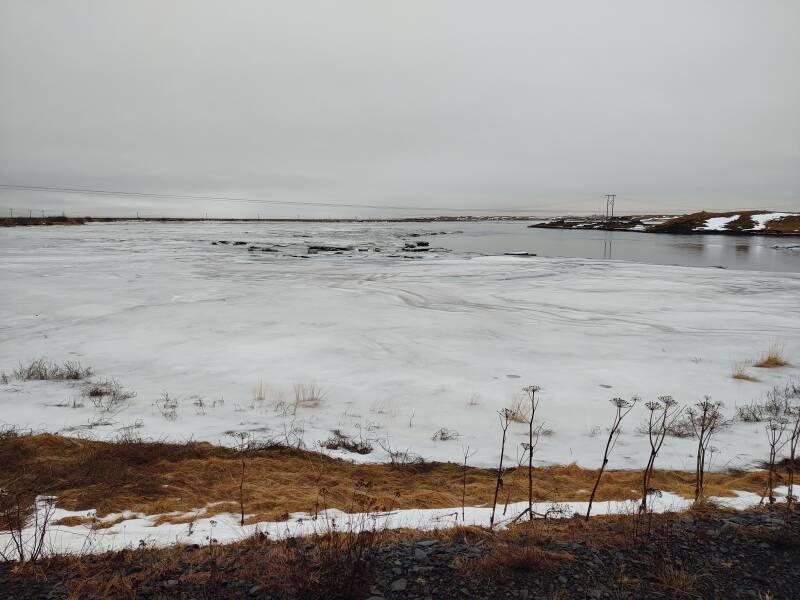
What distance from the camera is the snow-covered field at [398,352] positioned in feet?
21.0

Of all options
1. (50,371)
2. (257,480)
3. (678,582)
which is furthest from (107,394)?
(678,582)

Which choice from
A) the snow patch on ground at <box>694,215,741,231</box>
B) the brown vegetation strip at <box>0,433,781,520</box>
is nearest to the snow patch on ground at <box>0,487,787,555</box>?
the brown vegetation strip at <box>0,433,781,520</box>

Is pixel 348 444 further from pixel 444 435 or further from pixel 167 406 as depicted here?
pixel 167 406

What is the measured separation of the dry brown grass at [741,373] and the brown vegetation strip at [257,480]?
384 cm

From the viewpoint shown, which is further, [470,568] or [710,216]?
[710,216]

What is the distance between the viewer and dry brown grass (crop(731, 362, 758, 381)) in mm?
8366

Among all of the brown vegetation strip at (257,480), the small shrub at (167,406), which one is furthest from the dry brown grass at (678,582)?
the small shrub at (167,406)

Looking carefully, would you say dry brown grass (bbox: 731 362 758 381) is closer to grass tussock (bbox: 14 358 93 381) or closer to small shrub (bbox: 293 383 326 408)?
small shrub (bbox: 293 383 326 408)

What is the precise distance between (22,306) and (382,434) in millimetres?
13223

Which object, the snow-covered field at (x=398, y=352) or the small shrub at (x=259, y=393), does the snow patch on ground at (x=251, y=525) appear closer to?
the snow-covered field at (x=398, y=352)

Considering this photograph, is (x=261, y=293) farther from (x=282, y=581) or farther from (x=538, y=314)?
(x=282, y=581)

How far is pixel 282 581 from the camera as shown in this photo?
2.88 m

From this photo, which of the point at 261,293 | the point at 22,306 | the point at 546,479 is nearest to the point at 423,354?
the point at 546,479

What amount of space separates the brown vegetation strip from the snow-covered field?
0.48m
